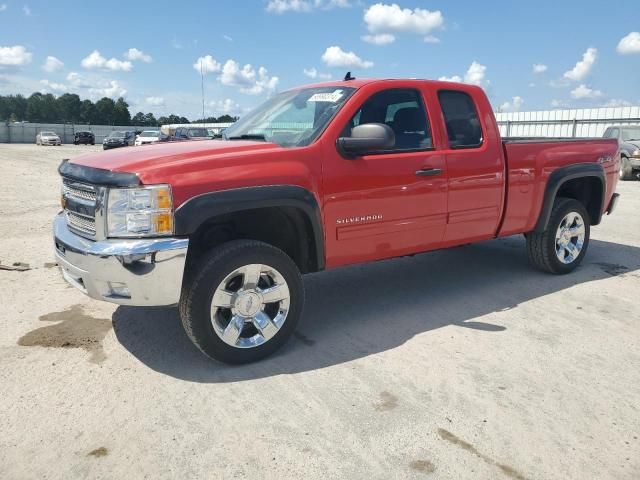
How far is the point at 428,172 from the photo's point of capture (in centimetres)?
421

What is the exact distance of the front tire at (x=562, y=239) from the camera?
5.44 meters

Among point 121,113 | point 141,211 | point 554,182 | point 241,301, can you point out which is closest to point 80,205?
point 141,211

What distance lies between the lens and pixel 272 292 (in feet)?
11.7

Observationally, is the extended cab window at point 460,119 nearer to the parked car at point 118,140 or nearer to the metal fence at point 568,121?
the metal fence at point 568,121

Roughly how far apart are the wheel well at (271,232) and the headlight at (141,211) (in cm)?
49

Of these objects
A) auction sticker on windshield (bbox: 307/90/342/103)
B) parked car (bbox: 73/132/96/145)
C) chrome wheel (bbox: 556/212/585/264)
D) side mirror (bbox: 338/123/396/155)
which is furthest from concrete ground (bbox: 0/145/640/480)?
parked car (bbox: 73/132/96/145)

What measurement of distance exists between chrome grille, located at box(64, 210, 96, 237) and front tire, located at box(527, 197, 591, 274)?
4227 millimetres

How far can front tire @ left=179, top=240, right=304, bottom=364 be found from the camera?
3.32m

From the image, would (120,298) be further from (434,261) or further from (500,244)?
(500,244)

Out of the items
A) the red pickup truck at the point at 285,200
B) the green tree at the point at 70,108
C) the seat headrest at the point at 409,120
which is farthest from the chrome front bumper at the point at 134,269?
the green tree at the point at 70,108

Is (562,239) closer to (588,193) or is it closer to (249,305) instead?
(588,193)

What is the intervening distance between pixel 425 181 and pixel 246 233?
4.81 feet

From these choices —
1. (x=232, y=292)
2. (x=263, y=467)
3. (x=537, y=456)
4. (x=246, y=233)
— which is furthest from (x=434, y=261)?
(x=263, y=467)

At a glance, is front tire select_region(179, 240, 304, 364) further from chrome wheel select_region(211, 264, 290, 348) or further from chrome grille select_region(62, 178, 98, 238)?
chrome grille select_region(62, 178, 98, 238)
